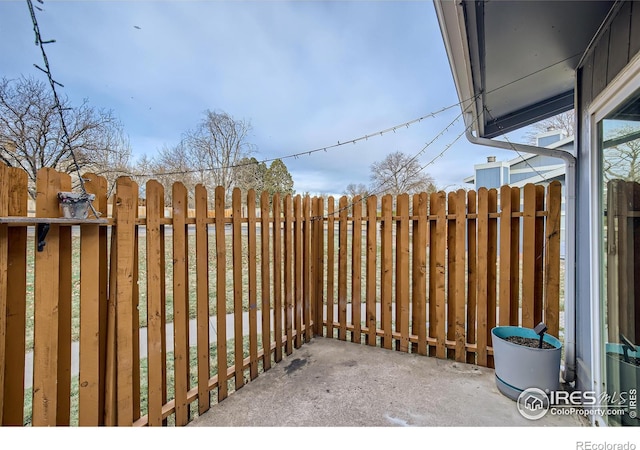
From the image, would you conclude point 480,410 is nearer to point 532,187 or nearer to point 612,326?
point 612,326

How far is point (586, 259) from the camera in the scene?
1.95 m

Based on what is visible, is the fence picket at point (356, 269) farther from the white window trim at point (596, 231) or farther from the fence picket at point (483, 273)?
the white window trim at point (596, 231)

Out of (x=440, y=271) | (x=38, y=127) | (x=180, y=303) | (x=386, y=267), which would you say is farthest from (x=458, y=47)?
(x=38, y=127)

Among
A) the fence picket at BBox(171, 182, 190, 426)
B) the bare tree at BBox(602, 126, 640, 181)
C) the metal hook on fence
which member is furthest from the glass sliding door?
the metal hook on fence

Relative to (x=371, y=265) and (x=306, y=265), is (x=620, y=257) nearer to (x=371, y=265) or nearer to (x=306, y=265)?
(x=371, y=265)

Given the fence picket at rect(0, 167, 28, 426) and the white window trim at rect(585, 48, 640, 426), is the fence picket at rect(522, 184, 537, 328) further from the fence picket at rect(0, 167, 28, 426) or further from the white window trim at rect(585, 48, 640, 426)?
Result: the fence picket at rect(0, 167, 28, 426)

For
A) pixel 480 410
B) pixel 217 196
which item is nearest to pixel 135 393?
pixel 217 196

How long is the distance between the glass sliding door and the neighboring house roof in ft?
2.03

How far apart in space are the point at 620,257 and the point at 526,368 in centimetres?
97

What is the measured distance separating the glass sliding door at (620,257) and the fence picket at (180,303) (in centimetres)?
255

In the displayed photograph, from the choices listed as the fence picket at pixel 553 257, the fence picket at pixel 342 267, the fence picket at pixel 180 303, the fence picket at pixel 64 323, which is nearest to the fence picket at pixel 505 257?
the fence picket at pixel 553 257

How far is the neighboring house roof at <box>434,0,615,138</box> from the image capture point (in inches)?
59.1

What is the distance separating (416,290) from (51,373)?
8.95 ft

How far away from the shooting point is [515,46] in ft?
6.23
